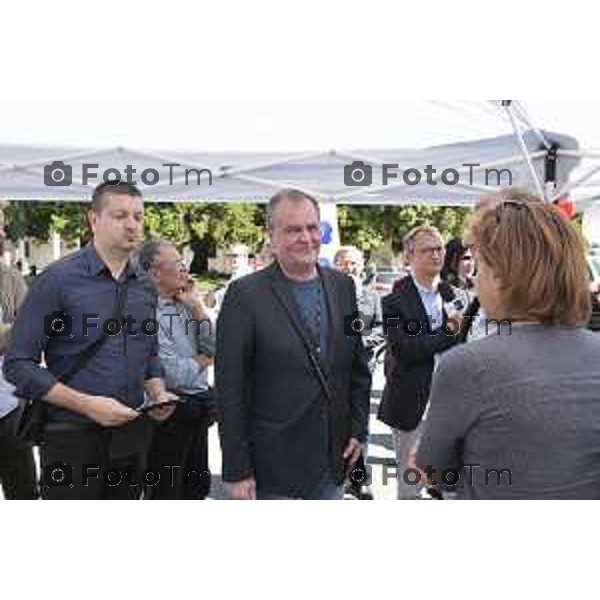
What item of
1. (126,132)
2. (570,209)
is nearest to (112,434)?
(126,132)

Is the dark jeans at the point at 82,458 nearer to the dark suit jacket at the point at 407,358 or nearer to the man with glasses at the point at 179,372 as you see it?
the man with glasses at the point at 179,372

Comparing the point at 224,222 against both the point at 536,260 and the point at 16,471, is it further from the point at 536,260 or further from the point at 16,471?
the point at 536,260

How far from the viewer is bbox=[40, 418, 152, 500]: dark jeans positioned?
9.46 ft

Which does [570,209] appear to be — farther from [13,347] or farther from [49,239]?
[49,239]

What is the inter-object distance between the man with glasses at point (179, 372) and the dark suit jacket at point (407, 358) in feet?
2.94

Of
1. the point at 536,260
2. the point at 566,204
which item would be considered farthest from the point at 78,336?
the point at 566,204

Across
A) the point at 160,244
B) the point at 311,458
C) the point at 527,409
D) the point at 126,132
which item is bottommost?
the point at 311,458

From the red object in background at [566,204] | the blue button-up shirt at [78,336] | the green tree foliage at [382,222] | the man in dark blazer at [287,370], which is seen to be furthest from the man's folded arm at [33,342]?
the green tree foliage at [382,222]

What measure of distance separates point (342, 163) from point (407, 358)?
5.34 feet

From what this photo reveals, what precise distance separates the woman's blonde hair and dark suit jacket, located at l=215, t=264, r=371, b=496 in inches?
44.2

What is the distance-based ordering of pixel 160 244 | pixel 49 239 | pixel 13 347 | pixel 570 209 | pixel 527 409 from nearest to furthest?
pixel 527 409, pixel 13 347, pixel 160 244, pixel 570 209, pixel 49 239

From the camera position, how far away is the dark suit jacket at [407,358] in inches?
167

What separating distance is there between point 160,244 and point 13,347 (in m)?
1.34

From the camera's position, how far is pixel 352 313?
2.99 m
